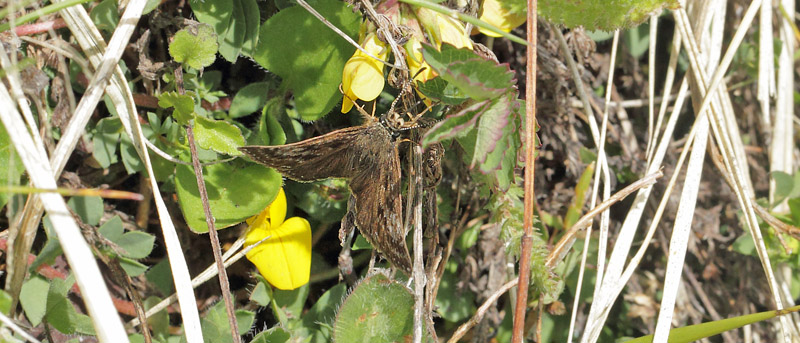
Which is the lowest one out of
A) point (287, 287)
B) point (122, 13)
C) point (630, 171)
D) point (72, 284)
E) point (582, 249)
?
point (72, 284)

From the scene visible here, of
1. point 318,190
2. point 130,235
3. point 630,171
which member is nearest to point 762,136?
point 630,171

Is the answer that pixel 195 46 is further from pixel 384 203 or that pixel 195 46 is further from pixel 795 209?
pixel 795 209

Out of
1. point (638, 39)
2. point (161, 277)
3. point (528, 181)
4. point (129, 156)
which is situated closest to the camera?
point (528, 181)

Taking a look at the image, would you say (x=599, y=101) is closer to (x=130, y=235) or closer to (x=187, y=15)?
(x=187, y=15)

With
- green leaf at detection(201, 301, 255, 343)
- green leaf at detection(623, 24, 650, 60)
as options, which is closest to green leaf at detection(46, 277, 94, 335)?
green leaf at detection(201, 301, 255, 343)

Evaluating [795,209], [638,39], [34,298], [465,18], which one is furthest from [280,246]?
[795,209]

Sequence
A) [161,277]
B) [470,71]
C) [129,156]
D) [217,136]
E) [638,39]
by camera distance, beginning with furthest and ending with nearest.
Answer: [638,39] < [161,277] < [129,156] < [217,136] < [470,71]

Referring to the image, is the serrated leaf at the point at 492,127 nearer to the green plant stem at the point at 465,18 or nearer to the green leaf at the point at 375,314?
the green plant stem at the point at 465,18
